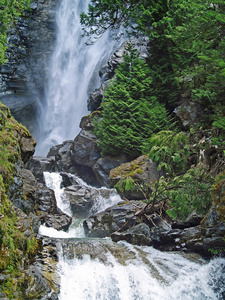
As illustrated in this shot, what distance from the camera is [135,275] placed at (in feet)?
20.5

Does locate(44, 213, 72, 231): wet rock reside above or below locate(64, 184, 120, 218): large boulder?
below

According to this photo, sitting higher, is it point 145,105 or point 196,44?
point 145,105

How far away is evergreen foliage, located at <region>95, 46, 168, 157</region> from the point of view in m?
13.9

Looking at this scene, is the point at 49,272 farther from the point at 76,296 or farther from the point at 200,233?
the point at 200,233

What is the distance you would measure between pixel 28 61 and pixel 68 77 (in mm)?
4682

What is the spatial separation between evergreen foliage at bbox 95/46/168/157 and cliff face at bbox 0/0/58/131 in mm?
17148

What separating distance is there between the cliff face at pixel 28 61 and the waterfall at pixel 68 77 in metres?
1.01

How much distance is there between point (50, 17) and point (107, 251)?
31.3 m

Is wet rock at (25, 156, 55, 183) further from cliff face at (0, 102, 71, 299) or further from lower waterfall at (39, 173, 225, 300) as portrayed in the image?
lower waterfall at (39, 173, 225, 300)

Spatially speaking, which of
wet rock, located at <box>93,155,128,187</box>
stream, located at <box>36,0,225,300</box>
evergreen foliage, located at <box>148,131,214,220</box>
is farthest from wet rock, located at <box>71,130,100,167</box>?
evergreen foliage, located at <box>148,131,214,220</box>

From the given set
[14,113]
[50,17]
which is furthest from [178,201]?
[50,17]

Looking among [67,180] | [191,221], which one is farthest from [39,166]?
[191,221]

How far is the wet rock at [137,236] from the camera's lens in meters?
7.89

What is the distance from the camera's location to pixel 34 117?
33.0 meters
